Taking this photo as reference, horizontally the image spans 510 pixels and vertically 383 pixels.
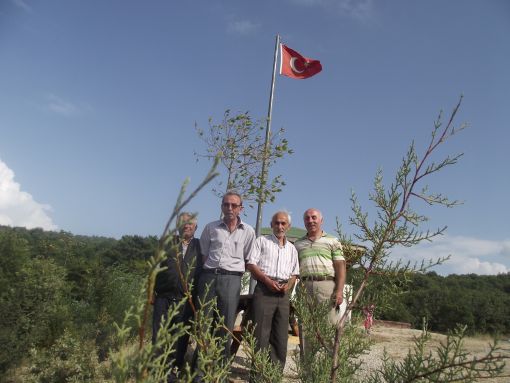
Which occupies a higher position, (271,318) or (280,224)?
(280,224)

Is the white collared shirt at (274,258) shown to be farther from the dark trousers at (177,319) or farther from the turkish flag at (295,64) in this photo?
the turkish flag at (295,64)

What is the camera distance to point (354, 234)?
206 cm

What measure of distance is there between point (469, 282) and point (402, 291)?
2453 inches

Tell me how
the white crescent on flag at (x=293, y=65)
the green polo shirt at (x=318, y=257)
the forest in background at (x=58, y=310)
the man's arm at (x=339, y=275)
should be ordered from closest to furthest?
the man's arm at (x=339, y=275) → the green polo shirt at (x=318, y=257) → the forest in background at (x=58, y=310) → the white crescent on flag at (x=293, y=65)

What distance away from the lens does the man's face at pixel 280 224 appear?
4.58 meters

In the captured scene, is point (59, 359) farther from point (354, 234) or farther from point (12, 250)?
point (12, 250)

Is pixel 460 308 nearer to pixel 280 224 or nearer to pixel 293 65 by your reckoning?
pixel 293 65

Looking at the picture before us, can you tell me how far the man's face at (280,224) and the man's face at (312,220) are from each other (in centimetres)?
33

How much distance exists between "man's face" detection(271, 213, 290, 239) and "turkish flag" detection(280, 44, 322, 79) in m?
10.1

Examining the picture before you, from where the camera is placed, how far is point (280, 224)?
15.1 ft

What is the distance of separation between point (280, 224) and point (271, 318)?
3.54 feet

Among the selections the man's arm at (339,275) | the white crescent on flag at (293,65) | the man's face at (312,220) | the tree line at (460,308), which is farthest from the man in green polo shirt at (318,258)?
the tree line at (460,308)

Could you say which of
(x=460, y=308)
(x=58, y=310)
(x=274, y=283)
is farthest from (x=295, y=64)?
(x=460, y=308)

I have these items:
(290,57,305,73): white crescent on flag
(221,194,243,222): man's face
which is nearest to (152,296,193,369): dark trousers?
(221,194,243,222): man's face
